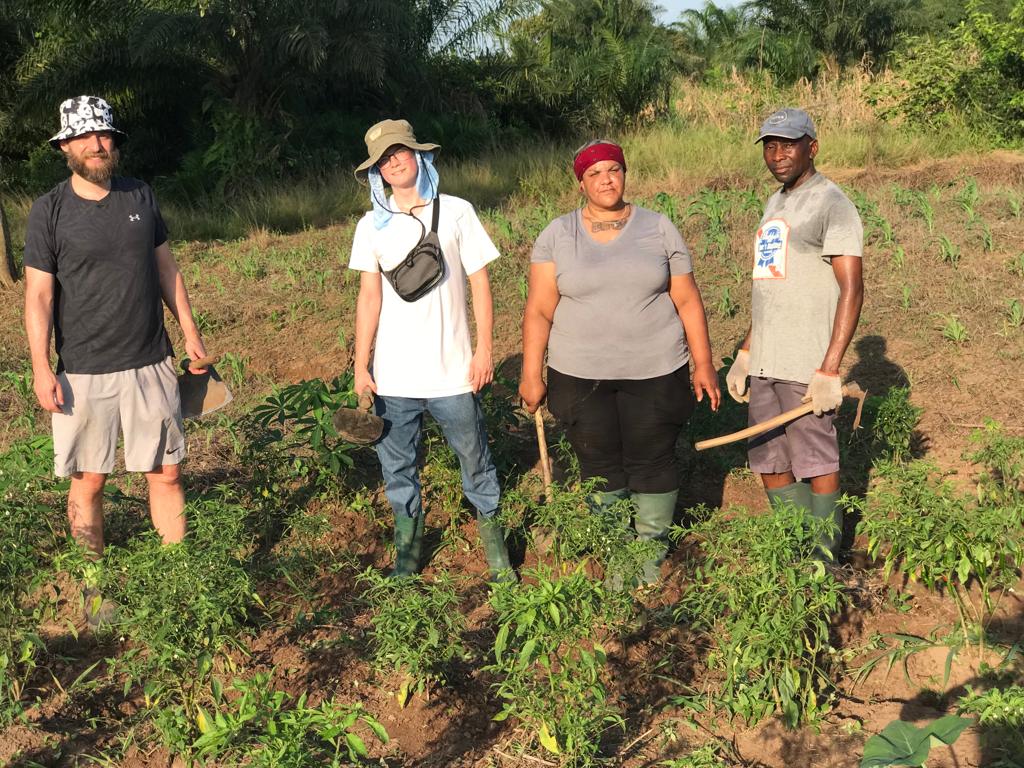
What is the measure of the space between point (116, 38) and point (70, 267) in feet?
37.9

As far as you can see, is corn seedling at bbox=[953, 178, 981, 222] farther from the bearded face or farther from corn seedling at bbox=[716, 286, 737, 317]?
the bearded face

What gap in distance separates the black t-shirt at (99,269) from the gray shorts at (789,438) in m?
2.15

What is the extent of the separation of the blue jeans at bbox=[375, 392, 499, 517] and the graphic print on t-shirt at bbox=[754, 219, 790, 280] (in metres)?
1.10

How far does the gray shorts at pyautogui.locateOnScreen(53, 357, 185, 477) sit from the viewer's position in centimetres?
345

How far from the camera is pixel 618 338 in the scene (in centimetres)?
349

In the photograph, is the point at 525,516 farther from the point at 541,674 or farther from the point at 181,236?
the point at 181,236

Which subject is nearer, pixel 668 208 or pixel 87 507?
pixel 87 507

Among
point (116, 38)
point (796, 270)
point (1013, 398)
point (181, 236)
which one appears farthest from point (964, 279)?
point (116, 38)

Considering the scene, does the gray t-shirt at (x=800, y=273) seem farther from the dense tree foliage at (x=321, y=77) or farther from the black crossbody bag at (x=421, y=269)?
the dense tree foliage at (x=321, y=77)

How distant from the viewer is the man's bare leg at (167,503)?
143 inches

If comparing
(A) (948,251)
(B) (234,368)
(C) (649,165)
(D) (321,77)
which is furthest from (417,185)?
(D) (321,77)

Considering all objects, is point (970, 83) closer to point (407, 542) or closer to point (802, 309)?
point (802, 309)

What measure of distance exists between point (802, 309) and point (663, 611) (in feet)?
3.70

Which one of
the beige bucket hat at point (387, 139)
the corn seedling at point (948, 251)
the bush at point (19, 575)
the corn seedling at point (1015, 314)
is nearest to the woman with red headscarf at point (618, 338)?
the beige bucket hat at point (387, 139)
